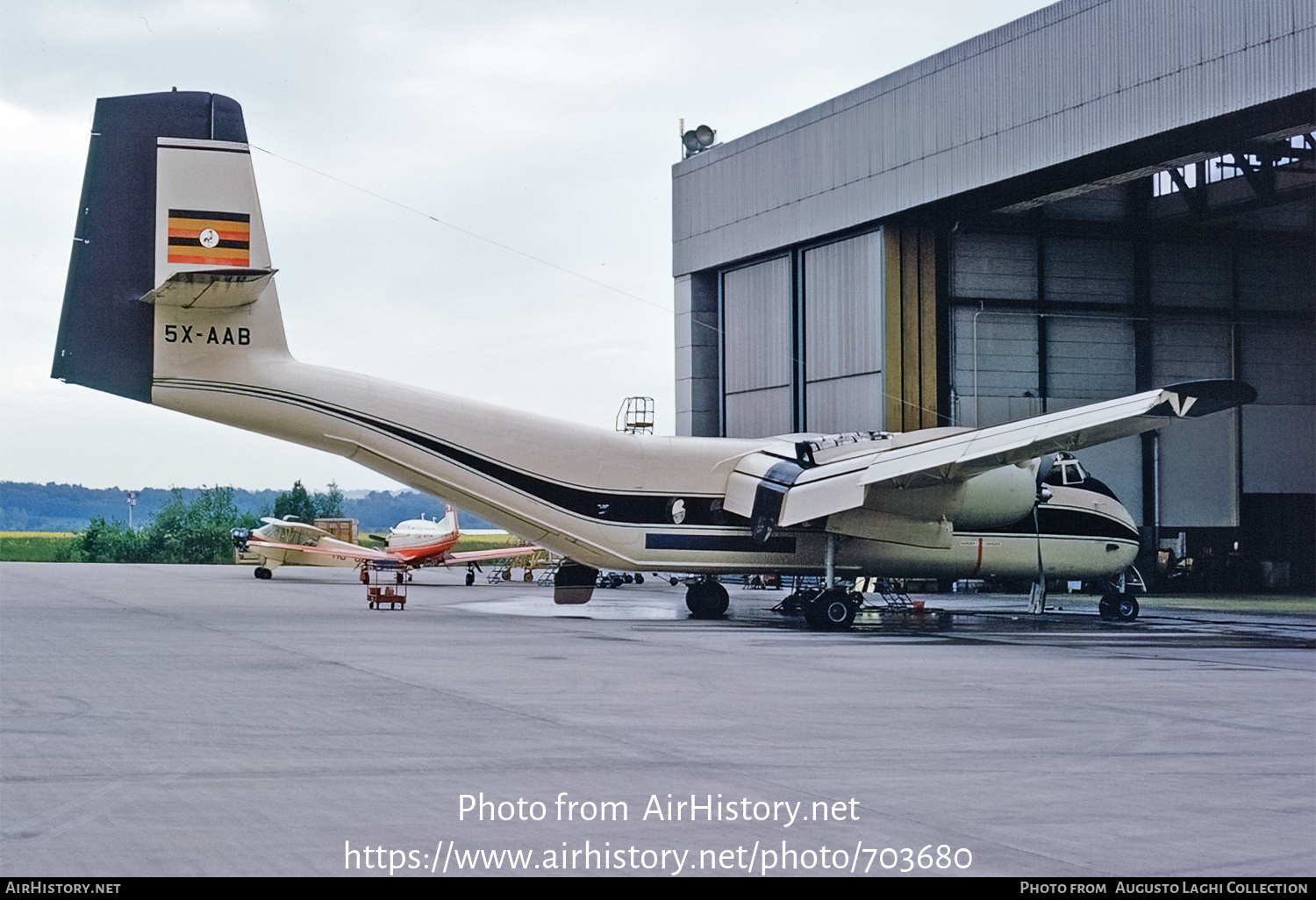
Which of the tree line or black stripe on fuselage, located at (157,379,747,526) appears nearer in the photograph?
black stripe on fuselage, located at (157,379,747,526)

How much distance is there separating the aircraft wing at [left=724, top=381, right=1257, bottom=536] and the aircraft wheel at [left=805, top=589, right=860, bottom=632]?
4.69 feet

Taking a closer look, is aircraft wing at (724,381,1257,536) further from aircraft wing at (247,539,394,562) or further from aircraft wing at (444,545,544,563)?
aircraft wing at (247,539,394,562)

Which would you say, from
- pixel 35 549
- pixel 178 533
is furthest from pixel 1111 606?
pixel 35 549

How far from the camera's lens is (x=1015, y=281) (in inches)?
1441

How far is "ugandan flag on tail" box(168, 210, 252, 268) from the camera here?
73.0ft

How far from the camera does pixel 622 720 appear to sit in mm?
10883

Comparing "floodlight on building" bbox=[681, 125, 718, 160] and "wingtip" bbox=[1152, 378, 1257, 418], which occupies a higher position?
"floodlight on building" bbox=[681, 125, 718, 160]

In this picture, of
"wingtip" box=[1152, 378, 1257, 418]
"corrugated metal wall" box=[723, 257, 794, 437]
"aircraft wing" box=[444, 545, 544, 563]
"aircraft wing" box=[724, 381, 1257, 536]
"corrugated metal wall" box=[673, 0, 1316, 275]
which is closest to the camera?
"wingtip" box=[1152, 378, 1257, 418]

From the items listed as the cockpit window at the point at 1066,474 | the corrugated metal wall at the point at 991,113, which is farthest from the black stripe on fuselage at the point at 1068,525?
the corrugated metal wall at the point at 991,113

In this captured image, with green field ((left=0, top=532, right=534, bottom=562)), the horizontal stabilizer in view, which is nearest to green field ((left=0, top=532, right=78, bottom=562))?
green field ((left=0, top=532, right=534, bottom=562))

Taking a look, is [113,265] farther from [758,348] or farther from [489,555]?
[489,555]

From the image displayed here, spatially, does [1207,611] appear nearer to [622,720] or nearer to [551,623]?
[551,623]
